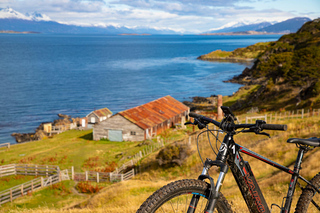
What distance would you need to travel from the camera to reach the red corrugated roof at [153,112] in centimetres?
4412

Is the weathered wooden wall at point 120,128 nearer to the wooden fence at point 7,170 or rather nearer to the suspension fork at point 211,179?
the wooden fence at point 7,170

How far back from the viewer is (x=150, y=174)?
88.0ft

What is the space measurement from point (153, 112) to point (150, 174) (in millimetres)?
22024

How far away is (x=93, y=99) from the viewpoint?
81.0m

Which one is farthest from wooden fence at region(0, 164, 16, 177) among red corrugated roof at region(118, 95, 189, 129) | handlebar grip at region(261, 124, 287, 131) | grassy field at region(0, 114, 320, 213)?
handlebar grip at region(261, 124, 287, 131)

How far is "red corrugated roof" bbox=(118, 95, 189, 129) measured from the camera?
44125 mm

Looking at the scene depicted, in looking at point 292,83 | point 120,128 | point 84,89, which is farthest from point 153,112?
point 84,89

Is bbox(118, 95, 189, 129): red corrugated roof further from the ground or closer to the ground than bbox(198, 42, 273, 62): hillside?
closer to the ground

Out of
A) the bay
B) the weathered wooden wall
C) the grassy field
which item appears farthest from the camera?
the bay

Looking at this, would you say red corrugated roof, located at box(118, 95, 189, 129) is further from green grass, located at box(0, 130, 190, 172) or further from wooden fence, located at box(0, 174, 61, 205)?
wooden fence, located at box(0, 174, 61, 205)

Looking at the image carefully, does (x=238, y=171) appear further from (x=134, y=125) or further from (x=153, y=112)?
(x=153, y=112)

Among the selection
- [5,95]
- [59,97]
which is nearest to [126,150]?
[59,97]

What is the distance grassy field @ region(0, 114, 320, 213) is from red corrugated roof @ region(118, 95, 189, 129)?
4.04 metres

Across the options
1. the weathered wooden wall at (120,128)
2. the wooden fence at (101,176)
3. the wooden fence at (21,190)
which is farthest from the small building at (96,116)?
the wooden fence at (21,190)
